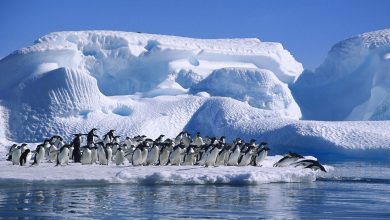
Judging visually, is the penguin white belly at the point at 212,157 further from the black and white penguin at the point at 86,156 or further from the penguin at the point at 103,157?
the black and white penguin at the point at 86,156

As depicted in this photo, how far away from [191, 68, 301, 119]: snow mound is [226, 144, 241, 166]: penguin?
22.4 meters

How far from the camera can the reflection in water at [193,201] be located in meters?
9.62

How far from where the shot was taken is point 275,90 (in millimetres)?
40031

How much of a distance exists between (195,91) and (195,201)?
29932mm

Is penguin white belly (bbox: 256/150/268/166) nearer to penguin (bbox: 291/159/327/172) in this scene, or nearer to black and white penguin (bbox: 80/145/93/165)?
penguin (bbox: 291/159/327/172)

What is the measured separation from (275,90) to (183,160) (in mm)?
23657

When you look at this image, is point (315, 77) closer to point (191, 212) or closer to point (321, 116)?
point (321, 116)

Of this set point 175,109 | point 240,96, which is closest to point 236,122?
point 175,109

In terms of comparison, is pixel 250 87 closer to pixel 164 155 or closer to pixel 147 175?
pixel 164 155

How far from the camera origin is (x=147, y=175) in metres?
13.9

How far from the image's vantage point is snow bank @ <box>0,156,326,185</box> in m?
13.3

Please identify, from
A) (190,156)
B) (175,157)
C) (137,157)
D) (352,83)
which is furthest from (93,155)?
(352,83)

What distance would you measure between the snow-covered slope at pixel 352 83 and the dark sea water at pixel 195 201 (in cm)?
2540

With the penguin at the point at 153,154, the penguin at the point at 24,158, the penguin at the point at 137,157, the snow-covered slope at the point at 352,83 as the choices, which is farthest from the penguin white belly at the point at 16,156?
the snow-covered slope at the point at 352,83
